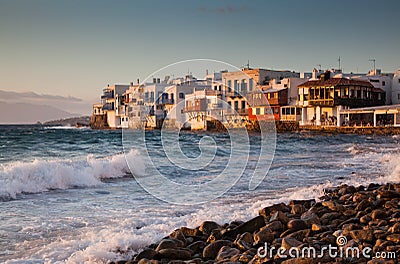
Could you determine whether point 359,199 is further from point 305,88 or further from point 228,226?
point 305,88

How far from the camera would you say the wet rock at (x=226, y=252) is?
17.7ft

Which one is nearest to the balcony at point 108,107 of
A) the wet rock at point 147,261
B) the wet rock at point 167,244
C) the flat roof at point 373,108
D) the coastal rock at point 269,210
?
the flat roof at point 373,108

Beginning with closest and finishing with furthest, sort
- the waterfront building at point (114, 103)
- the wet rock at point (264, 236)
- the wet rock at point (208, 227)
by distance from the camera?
the wet rock at point (264, 236)
the wet rock at point (208, 227)
the waterfront building at point (114, 103)

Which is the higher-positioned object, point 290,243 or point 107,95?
point 107,95

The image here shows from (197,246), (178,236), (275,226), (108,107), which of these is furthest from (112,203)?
(108,107)

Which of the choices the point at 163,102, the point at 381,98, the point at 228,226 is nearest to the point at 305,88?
the point at 381,98

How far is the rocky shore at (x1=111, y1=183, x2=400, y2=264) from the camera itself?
495 centimetres

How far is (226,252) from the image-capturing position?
553 centimetres

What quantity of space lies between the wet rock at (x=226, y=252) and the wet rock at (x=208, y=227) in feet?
3.67

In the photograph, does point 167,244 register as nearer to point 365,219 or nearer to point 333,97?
point 365,219

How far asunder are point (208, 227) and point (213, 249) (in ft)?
3.94

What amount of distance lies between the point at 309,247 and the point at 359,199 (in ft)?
12.6

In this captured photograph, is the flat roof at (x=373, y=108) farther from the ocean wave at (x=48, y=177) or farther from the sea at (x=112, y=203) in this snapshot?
the ocean wave at (x=48, y=177)

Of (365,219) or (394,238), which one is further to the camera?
(365,219)
